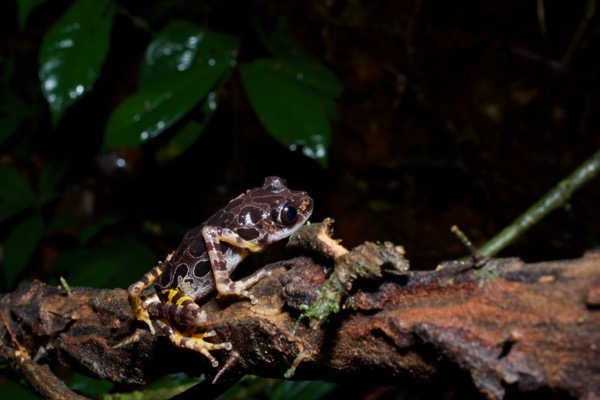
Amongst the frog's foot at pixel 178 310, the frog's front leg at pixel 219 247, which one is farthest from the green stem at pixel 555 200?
the frog's foot at pixel 178 310

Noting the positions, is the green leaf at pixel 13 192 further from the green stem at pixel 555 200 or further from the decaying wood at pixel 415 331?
the green stem at pixel 555 200

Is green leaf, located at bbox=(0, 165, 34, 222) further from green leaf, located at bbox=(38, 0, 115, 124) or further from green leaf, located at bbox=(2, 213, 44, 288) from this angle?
green leaf, located at bbox=(38, 0, 115, 124)

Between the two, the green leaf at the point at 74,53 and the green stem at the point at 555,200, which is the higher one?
the green leaf at the point at 74,53

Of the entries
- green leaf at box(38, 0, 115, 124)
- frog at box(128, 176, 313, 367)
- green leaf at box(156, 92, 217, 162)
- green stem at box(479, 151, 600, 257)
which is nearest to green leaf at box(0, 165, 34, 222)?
green leaf at box(156, 92, 217, 162)

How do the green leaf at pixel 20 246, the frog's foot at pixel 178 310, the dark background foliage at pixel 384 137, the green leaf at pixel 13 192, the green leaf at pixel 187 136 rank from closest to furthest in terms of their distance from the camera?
the frog's foot at pixel 178 310, the green leaf at pixel 187 136, the green leaf at pixel 20 246, the green leaf at pixel 13 192, the dark background foliage at pixel 384 137

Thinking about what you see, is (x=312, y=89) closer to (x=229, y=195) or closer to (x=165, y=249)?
(x=229, y=195)


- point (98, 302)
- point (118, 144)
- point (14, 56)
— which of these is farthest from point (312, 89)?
point (14, 56)
